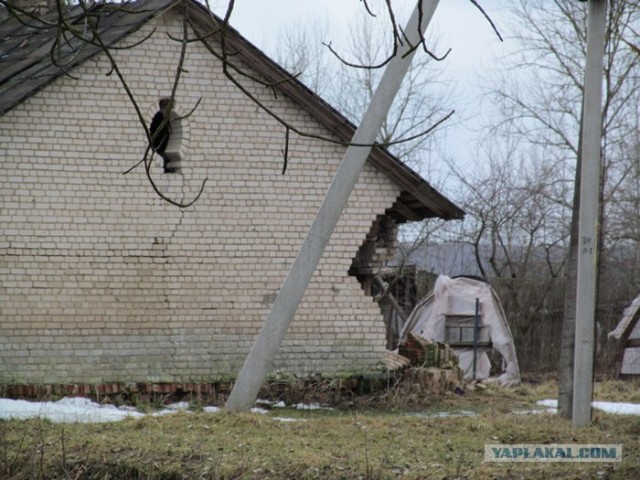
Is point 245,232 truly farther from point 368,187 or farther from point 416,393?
point 416,393

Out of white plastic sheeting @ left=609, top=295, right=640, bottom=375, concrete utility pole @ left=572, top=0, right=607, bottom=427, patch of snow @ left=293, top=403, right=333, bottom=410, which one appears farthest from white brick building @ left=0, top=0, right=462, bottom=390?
white plastic sheeting @ left=609, top=295, right=640, bottom=375

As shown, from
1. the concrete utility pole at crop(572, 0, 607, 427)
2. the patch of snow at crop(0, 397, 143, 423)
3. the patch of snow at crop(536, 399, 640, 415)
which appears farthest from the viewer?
the patch of snow at crop(536, 399, 640, 415)

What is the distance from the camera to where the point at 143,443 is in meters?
9.92

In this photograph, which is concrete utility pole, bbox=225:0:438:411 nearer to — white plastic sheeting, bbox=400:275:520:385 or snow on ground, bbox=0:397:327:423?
snow on ground, bbox=0:397:327:423

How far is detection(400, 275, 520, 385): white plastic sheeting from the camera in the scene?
2106cm

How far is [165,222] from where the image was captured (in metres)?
14.2

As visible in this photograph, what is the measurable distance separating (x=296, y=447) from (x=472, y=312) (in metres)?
11.8

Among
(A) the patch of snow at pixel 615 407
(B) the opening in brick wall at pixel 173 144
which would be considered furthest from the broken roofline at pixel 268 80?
(A) the patch of snow at pixel 615 407

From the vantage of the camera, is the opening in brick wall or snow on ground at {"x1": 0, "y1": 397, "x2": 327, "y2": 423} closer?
snow on ground at {"x1": 0, "y1": 397, "x2": 327, "y2": 423}

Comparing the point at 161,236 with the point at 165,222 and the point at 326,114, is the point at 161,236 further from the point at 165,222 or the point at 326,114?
the point at 326,114

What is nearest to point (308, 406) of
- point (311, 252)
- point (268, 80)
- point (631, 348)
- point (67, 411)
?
point (311, 252)

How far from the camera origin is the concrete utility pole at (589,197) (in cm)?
1096

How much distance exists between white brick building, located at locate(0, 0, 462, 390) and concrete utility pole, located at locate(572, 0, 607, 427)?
393 cm

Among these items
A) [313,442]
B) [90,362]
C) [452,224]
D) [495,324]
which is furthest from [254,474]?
[452,224]
